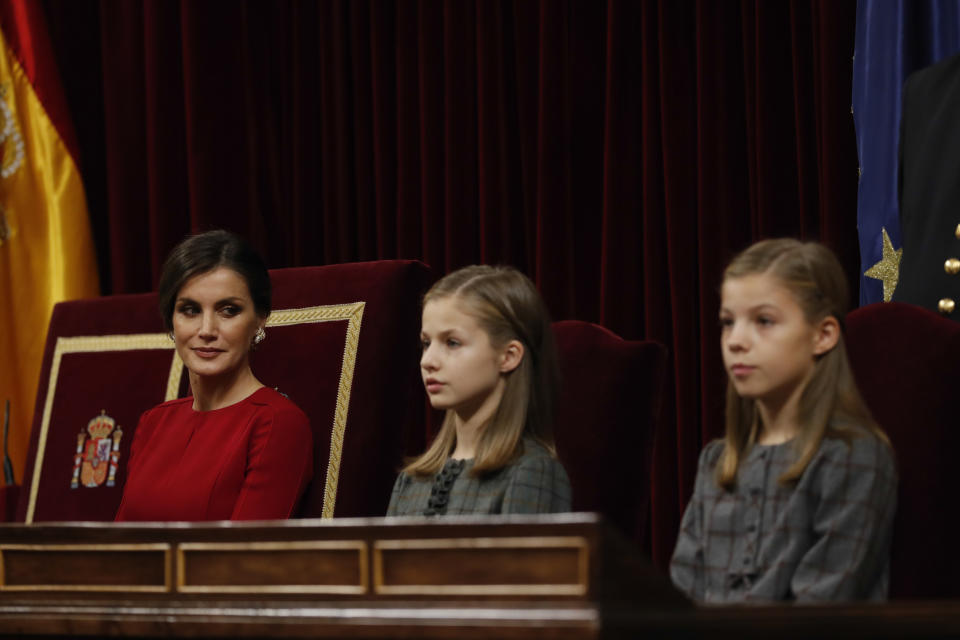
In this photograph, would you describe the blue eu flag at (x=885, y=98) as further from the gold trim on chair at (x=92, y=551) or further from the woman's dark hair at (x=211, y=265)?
the gold trim on chair at (x=92, y=551)

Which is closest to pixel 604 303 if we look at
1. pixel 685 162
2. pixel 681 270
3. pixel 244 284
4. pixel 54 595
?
pixel 681 270

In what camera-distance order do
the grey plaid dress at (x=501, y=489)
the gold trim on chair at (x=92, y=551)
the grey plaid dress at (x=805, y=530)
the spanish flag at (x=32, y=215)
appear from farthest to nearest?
the spanish flag at (x=32, y=215)
the grey plaid dress at (x=501, y=489)
the grey plaid dress at (x=805, y=530)
the gold trim on chair at (x=92, y=551)

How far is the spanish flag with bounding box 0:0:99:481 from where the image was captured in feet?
13.3

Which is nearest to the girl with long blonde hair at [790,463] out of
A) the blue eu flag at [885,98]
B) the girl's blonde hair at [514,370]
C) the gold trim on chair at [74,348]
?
the girl's blonde hair at [514,370]

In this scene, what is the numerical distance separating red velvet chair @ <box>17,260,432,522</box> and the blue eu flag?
3.23 feet

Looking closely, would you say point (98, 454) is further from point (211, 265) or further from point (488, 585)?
point (488, 585)

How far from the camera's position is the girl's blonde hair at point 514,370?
6.73 ft

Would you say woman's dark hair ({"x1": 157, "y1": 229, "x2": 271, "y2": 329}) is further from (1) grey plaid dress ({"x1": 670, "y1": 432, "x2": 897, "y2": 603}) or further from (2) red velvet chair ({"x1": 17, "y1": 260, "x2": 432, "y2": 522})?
(1) grey plaid dress ({"x1": 670, "y1": 432, "x2": 897, "y2": 603})

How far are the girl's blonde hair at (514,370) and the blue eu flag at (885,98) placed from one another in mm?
933

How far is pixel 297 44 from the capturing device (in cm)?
389

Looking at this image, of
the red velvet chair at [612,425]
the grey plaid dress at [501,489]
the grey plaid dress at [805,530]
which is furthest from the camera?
the red velvet chair at [612,425]

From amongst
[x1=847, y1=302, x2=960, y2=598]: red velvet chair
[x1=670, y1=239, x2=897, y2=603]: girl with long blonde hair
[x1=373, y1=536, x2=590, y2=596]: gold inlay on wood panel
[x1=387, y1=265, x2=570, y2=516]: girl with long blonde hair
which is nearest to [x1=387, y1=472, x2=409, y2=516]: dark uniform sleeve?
[x1=387, y1=265, x2=570, y2=516]: girl with long blonde hair

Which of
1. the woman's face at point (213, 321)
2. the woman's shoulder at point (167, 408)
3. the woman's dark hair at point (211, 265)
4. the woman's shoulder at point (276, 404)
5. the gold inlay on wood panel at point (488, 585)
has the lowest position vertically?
the woman's shoulder at point (167, 408)

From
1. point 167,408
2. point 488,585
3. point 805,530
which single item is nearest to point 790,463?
point 805,530
